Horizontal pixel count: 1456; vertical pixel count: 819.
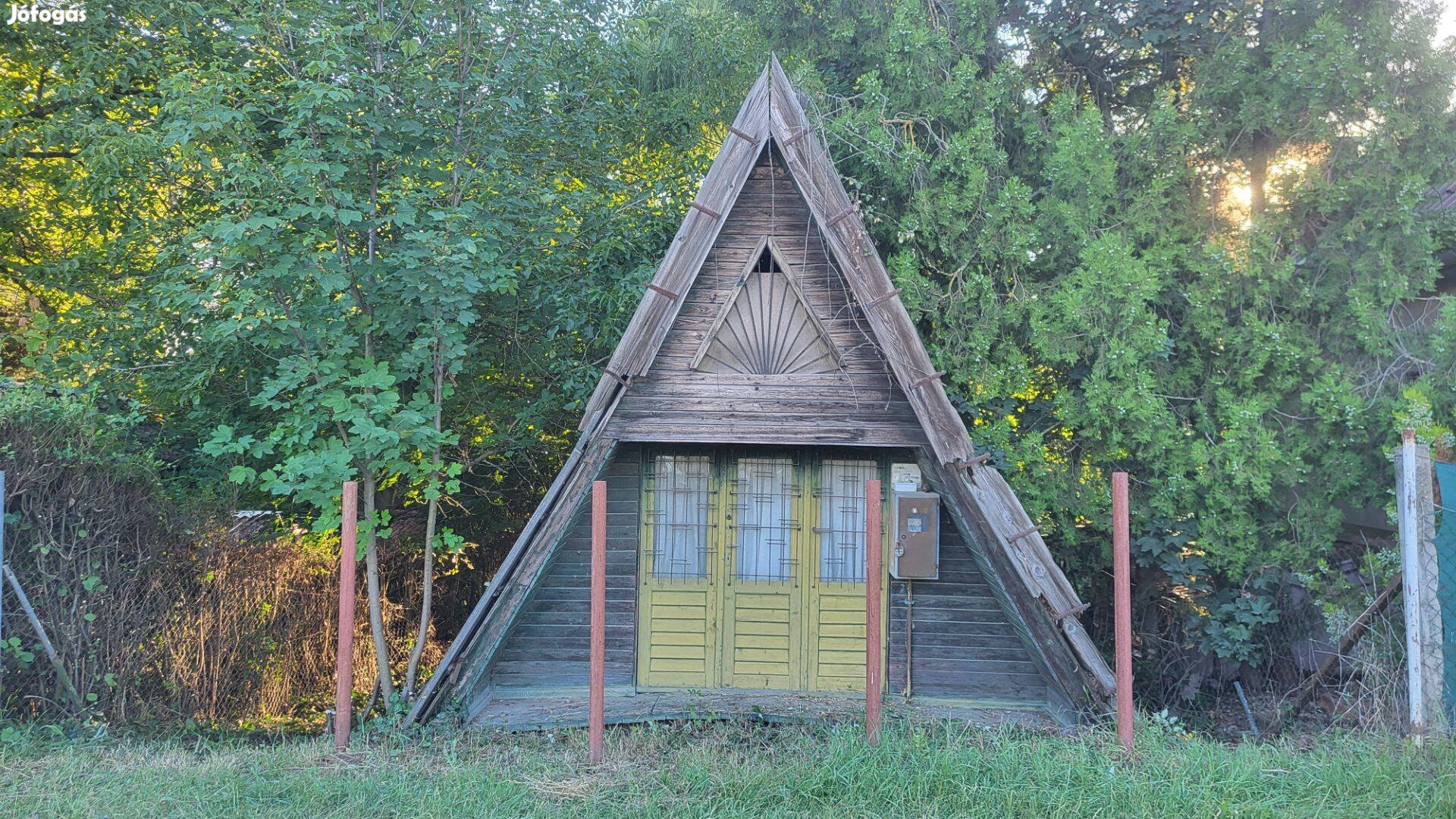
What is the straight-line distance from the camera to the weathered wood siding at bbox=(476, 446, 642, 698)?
22.1ft

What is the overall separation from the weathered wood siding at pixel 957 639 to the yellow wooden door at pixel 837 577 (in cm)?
28

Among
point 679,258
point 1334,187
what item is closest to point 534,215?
point 679,258

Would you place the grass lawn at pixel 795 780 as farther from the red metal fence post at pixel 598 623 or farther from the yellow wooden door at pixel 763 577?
the yellow wooden door at pixel 763 577

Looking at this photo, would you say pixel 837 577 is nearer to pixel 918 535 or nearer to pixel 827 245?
pixel 918 535

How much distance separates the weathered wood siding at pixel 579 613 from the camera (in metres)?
6.72

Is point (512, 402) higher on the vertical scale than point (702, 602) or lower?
higher

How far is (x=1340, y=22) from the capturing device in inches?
290

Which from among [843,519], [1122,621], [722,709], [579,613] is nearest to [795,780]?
[722,709]

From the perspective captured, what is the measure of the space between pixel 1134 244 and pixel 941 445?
3.63 m

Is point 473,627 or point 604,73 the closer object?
point 473,627

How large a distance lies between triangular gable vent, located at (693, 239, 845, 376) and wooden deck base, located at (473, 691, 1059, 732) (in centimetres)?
251

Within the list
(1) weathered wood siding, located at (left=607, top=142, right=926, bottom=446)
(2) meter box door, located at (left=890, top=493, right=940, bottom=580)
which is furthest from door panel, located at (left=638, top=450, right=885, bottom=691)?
(1) weathered wood siding, located at (left=607, top=142, right=926, bottom=446)

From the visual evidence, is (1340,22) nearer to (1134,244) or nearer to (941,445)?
(1134,244)

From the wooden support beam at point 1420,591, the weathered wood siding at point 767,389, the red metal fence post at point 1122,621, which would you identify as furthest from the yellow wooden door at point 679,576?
the wooden support beam at point 1420,591
